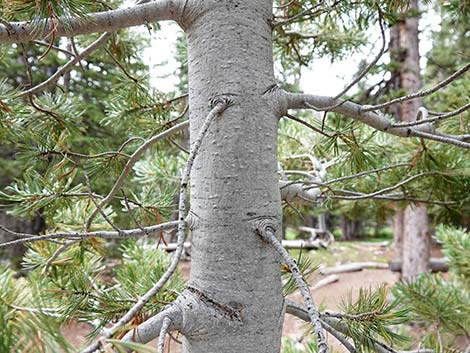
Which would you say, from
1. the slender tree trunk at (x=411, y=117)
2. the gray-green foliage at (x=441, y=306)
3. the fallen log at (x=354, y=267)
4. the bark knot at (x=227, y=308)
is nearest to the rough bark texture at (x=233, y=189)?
the bark knot at (x=227, y=308)

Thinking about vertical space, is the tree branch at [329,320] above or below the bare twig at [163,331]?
below

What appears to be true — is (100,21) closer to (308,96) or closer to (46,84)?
(46,84)

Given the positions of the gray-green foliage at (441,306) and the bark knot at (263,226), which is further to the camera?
the gray-green foliage at (441,306)

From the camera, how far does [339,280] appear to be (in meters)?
4.81

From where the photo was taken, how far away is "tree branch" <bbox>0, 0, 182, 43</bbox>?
18.7 inches

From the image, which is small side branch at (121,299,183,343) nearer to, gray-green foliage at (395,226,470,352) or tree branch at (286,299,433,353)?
tree branch at (286,299,433,353)

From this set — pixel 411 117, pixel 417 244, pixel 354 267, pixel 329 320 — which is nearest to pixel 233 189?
pixel 329 320

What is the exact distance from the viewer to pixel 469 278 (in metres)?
1.27

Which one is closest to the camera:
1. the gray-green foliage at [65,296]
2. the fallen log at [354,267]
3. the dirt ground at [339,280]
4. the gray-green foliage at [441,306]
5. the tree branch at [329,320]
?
the gray-green foliage at [65,296]

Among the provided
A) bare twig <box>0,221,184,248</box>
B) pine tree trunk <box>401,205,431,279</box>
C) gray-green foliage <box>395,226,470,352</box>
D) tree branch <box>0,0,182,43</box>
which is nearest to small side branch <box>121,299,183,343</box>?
bare twig <box>0,221,184,248</box>

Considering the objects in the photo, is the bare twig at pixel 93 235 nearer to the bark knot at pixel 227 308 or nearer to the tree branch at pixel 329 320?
the bark knot at pixel 227 308

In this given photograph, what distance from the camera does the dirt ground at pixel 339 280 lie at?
3.02 metres

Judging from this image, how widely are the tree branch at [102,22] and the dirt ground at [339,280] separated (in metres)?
1.78

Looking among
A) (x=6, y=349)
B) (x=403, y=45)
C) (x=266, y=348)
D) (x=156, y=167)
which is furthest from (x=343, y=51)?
(x=403, y=45)
